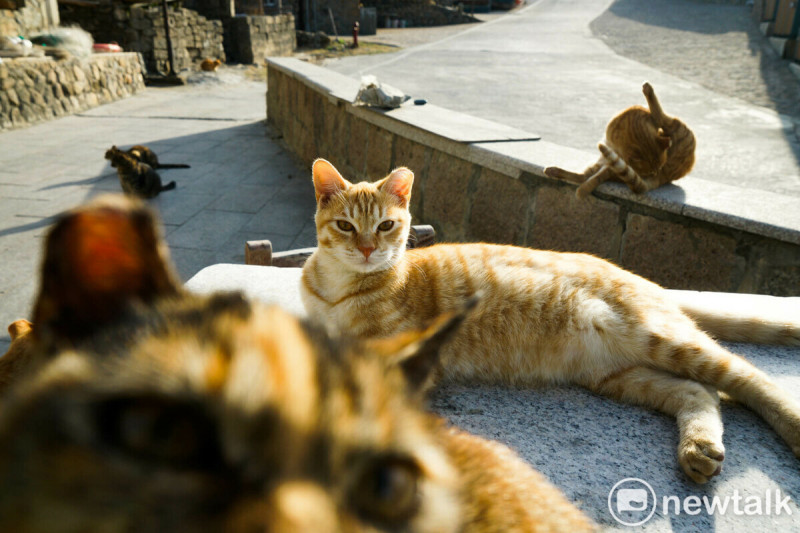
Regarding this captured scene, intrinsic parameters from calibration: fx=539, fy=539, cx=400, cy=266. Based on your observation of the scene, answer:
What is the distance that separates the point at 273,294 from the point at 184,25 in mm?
18205

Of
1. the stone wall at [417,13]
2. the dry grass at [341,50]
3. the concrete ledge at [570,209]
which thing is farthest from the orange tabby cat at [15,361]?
the stone wall at [417,13]

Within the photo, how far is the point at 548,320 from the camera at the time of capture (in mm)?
2471

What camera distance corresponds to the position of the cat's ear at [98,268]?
613 mm

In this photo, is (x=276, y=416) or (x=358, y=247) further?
(x=358, y=247)

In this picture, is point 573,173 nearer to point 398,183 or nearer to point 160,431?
point 398,183

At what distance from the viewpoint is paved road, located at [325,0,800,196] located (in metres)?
7.96

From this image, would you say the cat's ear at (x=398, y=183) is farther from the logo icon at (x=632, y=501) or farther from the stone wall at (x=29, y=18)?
the stone wall at (x=29, y=18)

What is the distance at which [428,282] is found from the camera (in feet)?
9.16

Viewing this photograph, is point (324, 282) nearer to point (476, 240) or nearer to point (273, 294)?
point (273, 294)

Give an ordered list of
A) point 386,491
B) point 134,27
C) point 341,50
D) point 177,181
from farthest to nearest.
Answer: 1. point 341,50
2. point 134,27
3. point 177,181
4. point 386,491

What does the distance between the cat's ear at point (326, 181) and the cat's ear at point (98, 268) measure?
2394 millimetres

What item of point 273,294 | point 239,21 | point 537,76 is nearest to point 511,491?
point 273,294

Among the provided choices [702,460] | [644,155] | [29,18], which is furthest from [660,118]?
[29,18]

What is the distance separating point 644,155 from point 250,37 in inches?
794
